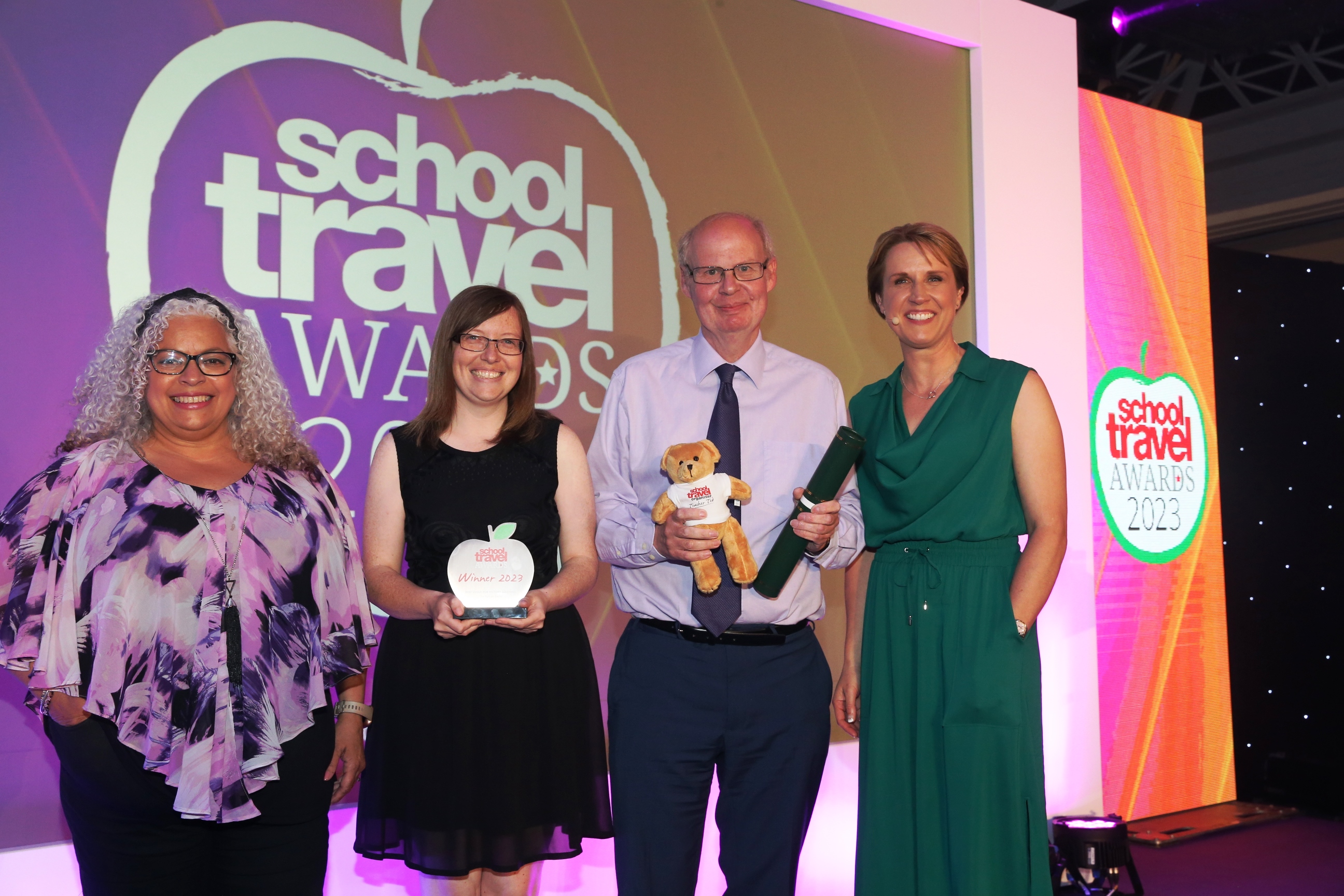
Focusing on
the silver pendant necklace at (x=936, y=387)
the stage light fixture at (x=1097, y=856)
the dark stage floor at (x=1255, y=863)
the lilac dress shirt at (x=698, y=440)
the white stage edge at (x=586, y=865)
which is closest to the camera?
the lilac dress shirt at (x=698, y=440)

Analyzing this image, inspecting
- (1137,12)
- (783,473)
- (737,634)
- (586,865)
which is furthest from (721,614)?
(1137,12)

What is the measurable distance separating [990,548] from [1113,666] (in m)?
2.85

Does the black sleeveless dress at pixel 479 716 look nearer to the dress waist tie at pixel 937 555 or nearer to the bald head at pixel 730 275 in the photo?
the bald head at pixel 730 275

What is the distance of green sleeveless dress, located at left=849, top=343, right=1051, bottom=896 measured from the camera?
217cm

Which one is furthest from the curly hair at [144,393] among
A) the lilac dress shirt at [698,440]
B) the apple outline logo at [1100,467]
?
the apple outline logo at [1100,467]

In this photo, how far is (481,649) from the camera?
2137mm

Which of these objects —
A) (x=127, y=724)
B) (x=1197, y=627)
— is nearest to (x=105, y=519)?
(x=127, y=724)

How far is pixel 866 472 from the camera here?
2422 millimetres

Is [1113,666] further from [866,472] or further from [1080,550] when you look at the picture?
[866,472]

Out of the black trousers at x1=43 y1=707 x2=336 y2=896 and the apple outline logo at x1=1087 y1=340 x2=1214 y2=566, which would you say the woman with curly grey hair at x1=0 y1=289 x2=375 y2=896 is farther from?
the apple outline logo at x1=1087 y1=340 x2=1214 y2=566

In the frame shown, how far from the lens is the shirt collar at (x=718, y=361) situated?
2.39 metres

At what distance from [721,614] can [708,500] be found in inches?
11.0

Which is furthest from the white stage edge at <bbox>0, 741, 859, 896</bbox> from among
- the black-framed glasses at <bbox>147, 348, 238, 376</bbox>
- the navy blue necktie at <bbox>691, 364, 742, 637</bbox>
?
the black-framed glasses at <bbox>147, 348, 238, 376</bbox>

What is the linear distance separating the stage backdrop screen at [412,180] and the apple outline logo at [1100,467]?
117 cm
